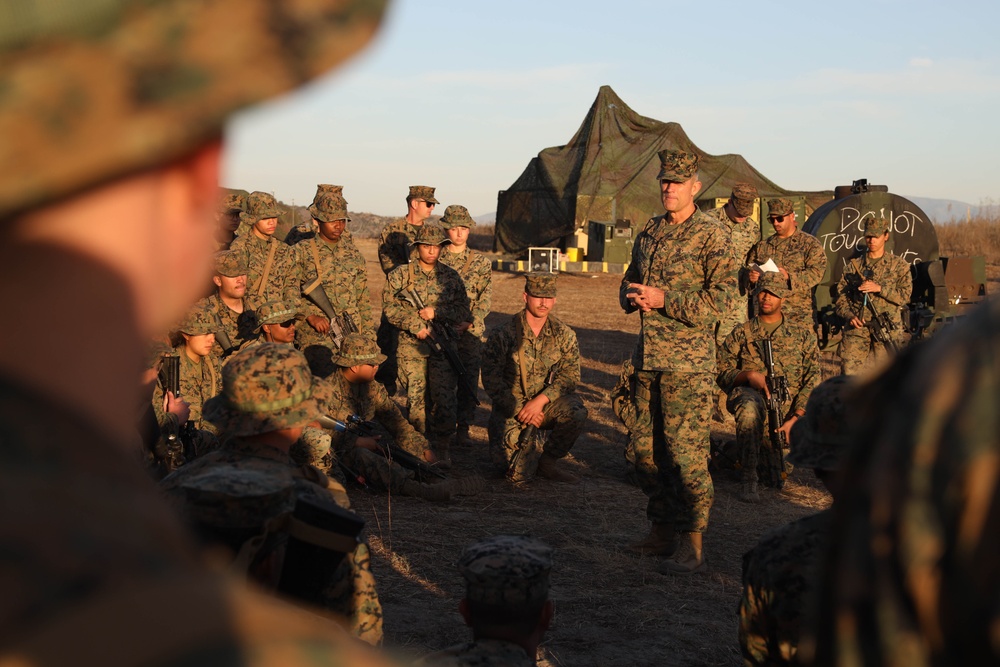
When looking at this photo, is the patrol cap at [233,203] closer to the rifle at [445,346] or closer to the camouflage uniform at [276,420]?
the rifle at [445,346]

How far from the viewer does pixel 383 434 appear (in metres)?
7.98

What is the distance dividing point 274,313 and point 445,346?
1855 mm

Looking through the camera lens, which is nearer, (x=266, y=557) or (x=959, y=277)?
(x=266, y=557)

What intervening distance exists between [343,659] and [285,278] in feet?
28.7

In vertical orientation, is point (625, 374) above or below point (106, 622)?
below

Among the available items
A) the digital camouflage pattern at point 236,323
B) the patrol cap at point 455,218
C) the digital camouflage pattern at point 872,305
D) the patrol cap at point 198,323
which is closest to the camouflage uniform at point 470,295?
the patrol cap at point 455,218

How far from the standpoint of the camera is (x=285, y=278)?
9062 millimetres

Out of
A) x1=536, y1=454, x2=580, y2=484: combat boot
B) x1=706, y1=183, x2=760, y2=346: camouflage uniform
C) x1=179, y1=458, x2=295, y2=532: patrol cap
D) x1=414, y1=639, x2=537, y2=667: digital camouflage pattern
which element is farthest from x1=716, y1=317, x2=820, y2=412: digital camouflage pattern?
x1=179, y1=458, x2=295, y2=532: patrol cap

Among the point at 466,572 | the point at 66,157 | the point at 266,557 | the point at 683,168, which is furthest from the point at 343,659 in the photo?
the point at 683,168

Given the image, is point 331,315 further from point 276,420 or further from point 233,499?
point 233,499

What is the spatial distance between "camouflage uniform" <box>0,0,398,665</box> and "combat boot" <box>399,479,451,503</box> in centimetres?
713

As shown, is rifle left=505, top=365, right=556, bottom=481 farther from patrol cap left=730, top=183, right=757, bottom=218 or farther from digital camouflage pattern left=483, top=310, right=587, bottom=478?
patrol cap left=730, top=183, right=757, bottom=218

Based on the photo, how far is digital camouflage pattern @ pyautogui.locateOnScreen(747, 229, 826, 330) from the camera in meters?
9.54

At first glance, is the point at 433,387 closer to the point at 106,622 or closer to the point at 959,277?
the point at 959,277
